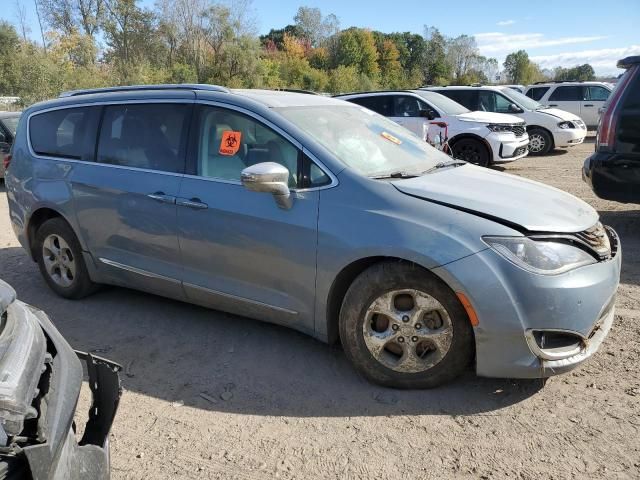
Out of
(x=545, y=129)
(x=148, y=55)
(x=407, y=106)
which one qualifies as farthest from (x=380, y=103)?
(x=148, y=55)

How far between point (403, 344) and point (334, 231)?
0.75 meters

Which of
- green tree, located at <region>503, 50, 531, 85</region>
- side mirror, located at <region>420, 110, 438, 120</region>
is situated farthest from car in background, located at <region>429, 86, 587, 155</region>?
green tree, located at <region>503, 50, 531, 85</region>

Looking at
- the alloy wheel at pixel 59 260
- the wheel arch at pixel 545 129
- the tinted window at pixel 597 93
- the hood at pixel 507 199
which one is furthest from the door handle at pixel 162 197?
the tinted window at pixel 597 93

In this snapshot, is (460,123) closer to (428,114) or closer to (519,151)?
(428,114)

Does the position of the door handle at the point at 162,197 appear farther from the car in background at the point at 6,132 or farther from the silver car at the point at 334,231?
the car in background at the point at 6,132

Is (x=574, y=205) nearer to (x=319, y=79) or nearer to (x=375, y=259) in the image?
(x=375, y=259)

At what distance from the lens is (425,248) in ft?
9.60

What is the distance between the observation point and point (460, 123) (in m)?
11.6

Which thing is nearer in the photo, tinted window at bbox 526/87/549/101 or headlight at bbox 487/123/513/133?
headlight at bbox 487/123/513/133

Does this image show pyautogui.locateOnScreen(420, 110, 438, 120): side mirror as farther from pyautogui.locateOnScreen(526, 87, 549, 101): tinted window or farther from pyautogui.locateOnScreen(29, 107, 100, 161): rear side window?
pyautogui.locateOnScreen(29, 107, 100, 161): rear side window

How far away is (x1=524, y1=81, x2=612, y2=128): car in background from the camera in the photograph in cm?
1747

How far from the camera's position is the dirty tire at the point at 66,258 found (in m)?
4.64

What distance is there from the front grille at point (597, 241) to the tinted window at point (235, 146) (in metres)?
1.67

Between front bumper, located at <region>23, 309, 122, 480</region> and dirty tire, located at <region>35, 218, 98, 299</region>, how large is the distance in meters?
2.44
